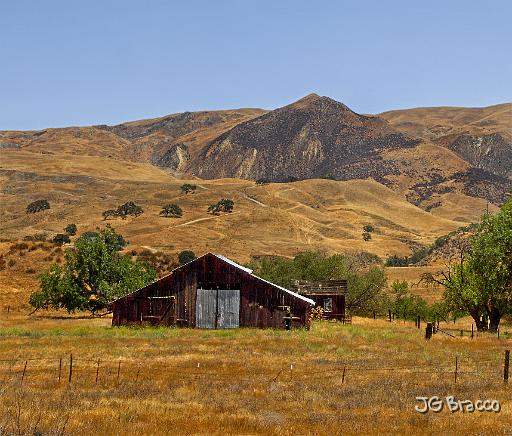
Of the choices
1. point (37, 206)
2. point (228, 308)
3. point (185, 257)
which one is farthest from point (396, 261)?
point (37, 206)

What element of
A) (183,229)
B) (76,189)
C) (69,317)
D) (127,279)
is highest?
(76,189)

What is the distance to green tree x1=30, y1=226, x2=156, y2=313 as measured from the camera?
2053 inches

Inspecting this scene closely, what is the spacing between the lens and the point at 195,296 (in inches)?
1738

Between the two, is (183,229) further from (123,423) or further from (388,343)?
(123,423)

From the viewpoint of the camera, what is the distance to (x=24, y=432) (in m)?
12.6

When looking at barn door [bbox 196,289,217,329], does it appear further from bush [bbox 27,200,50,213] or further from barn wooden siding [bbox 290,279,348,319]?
bush [bbox 27,200,50,213]

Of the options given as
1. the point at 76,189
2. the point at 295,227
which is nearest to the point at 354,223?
the point at 295,227

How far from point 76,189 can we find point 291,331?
5121 inches

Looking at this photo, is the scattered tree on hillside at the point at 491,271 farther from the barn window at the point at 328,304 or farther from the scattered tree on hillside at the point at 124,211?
the scattered tree on hillside at the point at 124,211

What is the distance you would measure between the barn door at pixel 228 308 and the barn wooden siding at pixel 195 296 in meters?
0.28

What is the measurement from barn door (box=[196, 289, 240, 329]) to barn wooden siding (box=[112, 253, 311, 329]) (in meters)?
0.29

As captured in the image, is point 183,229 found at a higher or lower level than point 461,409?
higher

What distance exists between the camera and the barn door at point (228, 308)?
43656 mm

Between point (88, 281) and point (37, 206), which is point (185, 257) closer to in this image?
point (88, 281)
